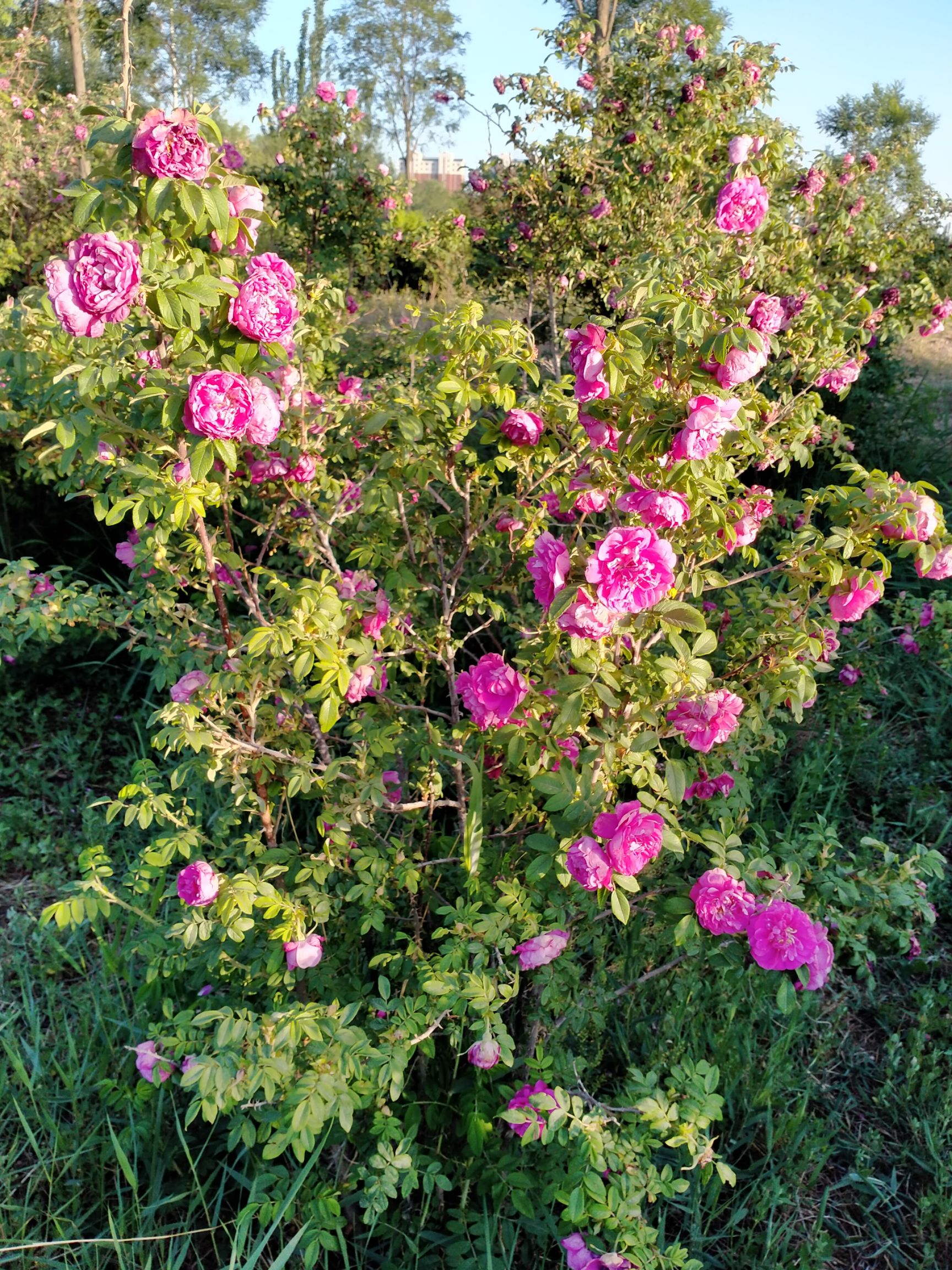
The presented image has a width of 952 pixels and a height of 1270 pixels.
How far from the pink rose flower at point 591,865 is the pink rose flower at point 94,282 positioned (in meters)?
0.89

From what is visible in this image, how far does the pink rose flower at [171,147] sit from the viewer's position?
3.26 ft

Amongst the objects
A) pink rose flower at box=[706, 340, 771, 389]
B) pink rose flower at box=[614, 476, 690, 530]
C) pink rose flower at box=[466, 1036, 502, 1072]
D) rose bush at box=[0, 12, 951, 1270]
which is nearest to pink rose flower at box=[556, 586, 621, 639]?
rose bush at box=[0, 12, 951, 1270]

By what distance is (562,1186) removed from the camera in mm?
1305

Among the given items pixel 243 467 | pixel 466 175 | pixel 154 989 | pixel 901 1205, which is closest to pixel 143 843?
pixel 154 989

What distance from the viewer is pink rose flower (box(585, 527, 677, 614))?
106 cm

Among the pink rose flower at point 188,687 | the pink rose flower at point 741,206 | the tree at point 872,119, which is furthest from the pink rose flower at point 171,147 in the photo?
the tree at point 872,119

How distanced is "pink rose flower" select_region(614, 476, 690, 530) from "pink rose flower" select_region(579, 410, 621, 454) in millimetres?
100

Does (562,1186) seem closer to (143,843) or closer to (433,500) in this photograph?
(433,500)

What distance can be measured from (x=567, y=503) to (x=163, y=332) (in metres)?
0.65

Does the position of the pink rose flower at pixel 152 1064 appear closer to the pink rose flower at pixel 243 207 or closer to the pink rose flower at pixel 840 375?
the pink rose flower at pixel 243 207

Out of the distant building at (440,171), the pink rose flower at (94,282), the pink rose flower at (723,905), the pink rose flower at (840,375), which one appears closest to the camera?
the pink rose flower at (94,282)

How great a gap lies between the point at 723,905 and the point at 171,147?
1207 millimetres

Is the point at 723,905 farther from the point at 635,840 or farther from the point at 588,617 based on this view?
the point at 588,617

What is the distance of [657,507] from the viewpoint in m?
1.11
